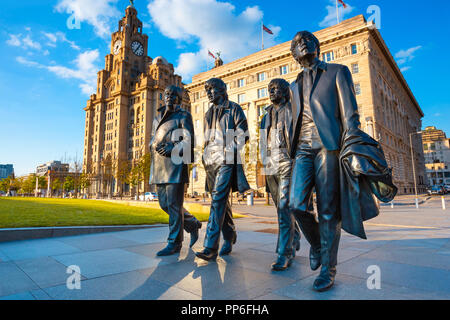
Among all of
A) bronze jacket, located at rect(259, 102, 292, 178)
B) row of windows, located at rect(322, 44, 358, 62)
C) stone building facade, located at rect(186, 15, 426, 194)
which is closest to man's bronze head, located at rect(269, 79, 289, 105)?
bronze jacket, located at rect(259, 102, 292, 178)

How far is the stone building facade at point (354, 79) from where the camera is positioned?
38.2m

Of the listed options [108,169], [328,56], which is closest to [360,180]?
[328,56]

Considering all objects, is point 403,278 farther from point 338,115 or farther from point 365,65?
point 365,65

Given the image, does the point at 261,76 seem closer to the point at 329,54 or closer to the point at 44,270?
the point at 329,54

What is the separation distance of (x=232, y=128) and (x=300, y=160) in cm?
172

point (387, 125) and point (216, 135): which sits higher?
point (387, 125)

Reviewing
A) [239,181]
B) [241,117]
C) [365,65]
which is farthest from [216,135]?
[365,65]

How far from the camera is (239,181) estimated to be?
173 inches

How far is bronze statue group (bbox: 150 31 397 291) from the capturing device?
270cm

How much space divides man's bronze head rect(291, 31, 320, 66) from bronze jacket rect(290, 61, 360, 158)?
0.63 feet

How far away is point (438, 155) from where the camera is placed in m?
118
